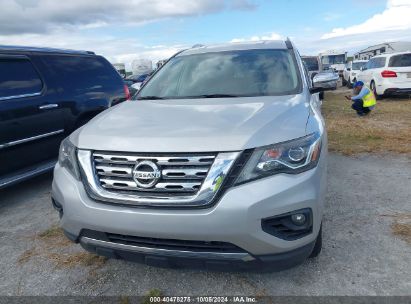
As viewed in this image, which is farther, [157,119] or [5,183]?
[5,183]

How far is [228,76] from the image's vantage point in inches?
138

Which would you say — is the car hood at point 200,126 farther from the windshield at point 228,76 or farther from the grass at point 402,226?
the grass at point 402,226

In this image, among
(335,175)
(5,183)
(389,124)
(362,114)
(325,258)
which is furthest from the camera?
(362,114)

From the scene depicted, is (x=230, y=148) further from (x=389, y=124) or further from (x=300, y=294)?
(x=389, y=124)

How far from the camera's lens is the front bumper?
6.63ft

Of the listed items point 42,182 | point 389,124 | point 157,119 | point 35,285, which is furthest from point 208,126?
point 389,124

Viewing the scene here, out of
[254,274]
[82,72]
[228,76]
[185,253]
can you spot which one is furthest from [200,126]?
[82,72]

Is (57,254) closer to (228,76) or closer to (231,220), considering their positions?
(231,220)

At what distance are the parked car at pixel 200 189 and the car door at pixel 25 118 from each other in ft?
6.17

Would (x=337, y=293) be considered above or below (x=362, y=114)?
above

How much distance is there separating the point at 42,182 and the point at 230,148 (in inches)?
154

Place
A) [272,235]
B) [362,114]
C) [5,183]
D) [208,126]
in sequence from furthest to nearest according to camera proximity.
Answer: [362,114] < [5,183] < [208,126] < [272,235]

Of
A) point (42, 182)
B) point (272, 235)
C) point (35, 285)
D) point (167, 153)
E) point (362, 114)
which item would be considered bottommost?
point (362, 114)

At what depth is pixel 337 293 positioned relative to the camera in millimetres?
2387
